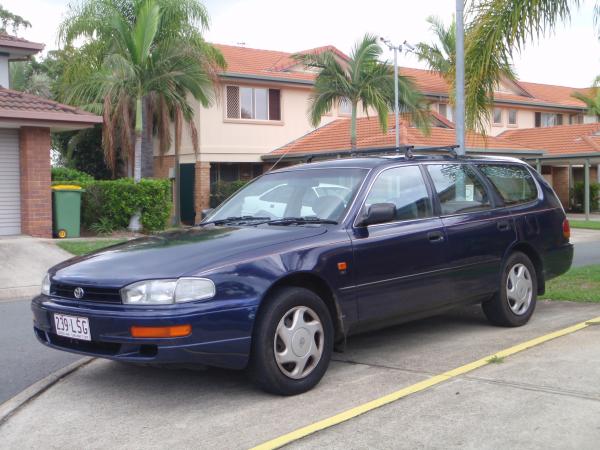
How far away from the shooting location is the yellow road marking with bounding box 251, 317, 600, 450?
4266mm

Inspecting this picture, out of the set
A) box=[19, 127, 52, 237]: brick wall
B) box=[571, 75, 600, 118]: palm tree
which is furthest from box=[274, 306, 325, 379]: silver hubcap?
box=[571, 75, 600, 118]: palm tree

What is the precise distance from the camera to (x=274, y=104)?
2858 centimetres

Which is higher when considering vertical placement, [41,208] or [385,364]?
[41,208]

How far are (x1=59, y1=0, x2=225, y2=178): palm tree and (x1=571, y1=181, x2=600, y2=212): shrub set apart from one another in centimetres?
1956

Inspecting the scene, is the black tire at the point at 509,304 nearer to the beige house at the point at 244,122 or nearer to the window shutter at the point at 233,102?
the beige house at the point at 244,122

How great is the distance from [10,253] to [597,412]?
12030mm

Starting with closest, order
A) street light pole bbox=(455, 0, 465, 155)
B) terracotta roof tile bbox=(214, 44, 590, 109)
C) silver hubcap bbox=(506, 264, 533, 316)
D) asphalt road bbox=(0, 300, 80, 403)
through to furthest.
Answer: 1. asphalt road bbox=(0, 300, 80, 403)
2. silver hubcap bbox=(506, 264, 533, 316)
3. street light pole bbox=(455, 0, 465, 155)
4. terracotta roof tile bbox=(214, 44, 590, 109)

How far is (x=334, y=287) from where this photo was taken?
17.7 feet

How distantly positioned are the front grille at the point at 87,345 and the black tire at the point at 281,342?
91 centimetres

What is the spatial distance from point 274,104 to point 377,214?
23.5m

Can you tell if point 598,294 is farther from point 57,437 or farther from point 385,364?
point 57,437

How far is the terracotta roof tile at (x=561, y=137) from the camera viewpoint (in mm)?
31500

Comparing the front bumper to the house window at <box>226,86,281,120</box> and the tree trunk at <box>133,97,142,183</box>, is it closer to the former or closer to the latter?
the tree trunk at <box>133,97,142,183</box>

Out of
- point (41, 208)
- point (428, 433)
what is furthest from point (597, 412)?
point (41, 208)
